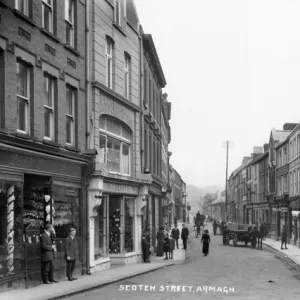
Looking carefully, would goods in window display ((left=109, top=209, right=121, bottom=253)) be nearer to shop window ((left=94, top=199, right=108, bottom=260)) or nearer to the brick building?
shop window ((left=94, top=199, right=108, bottom=260))

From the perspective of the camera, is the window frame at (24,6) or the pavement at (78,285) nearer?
the pavement at (78,285)

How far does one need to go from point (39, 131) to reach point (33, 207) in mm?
2214

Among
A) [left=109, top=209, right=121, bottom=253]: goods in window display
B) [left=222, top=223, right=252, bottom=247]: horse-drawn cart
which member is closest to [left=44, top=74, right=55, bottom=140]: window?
[left=109, top=209, right=121, bottom=253]: goods in window display

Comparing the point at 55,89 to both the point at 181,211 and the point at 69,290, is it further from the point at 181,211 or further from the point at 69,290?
the point at 181,211

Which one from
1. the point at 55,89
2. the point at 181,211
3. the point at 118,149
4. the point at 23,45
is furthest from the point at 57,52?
the point at 181,211

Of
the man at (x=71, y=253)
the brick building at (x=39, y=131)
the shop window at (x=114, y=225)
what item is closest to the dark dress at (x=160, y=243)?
the shop window at (x=114, y=225)

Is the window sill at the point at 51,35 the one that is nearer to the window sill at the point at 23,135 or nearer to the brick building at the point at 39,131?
the brick building at the point at 39,131

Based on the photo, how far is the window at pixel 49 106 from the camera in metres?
18.4

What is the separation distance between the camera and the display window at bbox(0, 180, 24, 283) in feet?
50.2

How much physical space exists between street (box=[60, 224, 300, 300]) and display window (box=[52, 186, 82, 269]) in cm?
219

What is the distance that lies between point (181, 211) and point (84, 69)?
4042 inches

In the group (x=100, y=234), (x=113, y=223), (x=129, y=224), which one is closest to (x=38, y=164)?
(x=100, y=234)

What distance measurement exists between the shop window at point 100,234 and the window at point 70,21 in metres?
6.30

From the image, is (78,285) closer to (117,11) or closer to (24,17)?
(24,17)
